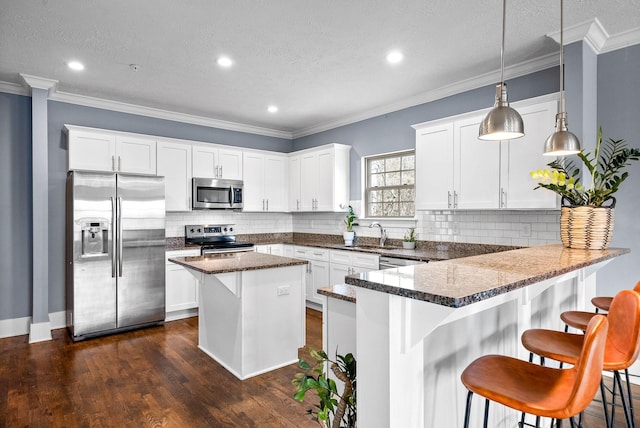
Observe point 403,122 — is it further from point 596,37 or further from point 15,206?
point 15,206

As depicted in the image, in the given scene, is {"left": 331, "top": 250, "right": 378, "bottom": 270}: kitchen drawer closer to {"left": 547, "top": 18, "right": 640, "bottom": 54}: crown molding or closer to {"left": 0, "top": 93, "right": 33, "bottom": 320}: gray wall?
{"left": 547, "top": 18, "right": 640, "bottom": 54}: crown molding

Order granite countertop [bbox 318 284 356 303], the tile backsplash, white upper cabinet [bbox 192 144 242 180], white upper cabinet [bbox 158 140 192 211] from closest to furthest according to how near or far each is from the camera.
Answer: granite countertop [bbox 318 284 356 303] → the tile backsplash → white upper cabinet [bbox 158 140 192 211] → white upper cabinet [bbox 192 144 242 180]

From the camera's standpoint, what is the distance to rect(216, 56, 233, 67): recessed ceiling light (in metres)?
3.38

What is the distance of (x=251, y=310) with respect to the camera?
Result: 3039 millimetres

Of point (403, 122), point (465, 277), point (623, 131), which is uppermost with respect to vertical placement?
point (403, 122)

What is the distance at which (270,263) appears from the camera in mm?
3096

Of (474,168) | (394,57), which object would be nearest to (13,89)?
(394,57)

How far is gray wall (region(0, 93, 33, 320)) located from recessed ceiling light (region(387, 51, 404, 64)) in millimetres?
4059

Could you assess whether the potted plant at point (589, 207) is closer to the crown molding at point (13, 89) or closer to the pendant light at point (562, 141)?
the pendant light at point (562, 141)

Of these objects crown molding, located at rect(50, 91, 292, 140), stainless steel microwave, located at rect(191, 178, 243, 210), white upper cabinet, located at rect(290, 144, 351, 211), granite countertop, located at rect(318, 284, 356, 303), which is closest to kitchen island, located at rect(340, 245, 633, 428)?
granite countertop, located at rect(318, 284, 356, 303)

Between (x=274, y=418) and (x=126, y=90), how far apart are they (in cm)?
384

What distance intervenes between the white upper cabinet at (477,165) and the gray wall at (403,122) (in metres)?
0.42

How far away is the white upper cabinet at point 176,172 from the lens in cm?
475

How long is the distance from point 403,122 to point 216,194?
2749 mm
